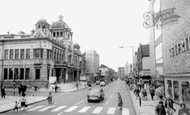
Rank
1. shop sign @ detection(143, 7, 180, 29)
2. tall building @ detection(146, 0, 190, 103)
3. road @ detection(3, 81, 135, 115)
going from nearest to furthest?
road @ detection(3, 81, 135, 115)
tall building @ detection(146, 0, 190, 103)
shop sign @ detection(143, 7, 180, 29)

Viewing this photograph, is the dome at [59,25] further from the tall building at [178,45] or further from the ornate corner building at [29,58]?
the tall building at [178,45]

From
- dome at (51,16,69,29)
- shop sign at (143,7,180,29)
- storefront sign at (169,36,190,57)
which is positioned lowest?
storefront sign at (169,36,190,57)

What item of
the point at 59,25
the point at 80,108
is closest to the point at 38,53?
the point at 59,25

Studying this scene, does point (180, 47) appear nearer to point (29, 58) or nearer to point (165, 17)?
point (165, 17)

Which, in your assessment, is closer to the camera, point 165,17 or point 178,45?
point 178,45

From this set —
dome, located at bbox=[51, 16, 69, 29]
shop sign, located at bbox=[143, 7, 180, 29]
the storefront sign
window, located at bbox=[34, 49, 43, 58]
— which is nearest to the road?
the storefront sign

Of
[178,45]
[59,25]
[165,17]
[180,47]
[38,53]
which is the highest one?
[59,25]

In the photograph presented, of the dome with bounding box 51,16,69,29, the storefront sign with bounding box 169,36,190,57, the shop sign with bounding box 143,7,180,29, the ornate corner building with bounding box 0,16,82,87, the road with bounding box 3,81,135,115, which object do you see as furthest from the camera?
the dome with bounding box 51,16,69,29

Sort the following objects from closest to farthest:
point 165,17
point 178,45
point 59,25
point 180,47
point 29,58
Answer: point 180,47, point 178,45, point 165,17, point 29,58, point 59,25

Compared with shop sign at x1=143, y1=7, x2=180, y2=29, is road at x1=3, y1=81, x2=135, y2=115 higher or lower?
lower

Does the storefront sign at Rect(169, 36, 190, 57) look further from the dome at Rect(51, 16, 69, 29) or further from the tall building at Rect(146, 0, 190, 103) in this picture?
the dome at Rect(51, 16, 69, 29)

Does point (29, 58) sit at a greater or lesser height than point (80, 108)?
greater

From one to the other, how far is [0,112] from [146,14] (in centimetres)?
1601

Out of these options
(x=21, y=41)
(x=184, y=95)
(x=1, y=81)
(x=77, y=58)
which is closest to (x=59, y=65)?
(x=21, y=41)
